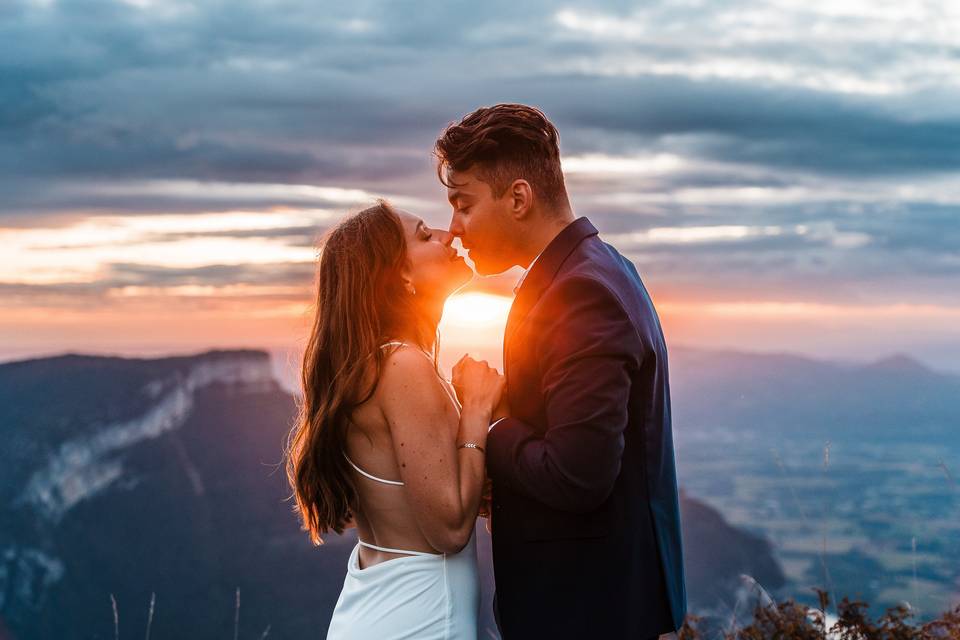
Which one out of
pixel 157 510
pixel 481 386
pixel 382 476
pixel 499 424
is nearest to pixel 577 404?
pixel 499 424

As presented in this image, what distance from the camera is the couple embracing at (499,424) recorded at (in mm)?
2812

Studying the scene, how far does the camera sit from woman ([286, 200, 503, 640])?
9.70ft

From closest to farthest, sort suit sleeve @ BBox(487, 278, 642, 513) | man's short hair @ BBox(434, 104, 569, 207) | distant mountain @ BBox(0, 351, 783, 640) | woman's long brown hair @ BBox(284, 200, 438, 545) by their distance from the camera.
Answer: suit sleeve @ BBox(487, 278, 642, 513)
woman's long brown hair @ BBox(284, 200, 438, 545)
man's short hair @ BBox(434, 104, 569, 207)
distant mountain @ BBox(0, 351, 783, 640)

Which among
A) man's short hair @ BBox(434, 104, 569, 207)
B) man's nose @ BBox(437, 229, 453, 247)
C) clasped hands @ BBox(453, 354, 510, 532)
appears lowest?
clasped hands @ BBox(453, 354, 510, 532)

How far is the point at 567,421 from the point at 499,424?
1.11 ft

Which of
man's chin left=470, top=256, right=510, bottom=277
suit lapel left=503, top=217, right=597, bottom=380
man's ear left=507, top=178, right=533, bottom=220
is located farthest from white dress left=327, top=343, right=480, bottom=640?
man's ear left=507, top=178, right=533, bottom=220

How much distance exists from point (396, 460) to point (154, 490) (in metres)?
30.3

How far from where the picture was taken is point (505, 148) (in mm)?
3248

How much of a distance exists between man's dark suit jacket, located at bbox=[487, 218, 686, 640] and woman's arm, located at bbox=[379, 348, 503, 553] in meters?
0.08

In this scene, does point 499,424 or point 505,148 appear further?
point 505,148

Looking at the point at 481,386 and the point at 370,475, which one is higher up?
the point at 481,386

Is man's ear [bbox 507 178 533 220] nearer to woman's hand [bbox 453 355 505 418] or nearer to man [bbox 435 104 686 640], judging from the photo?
man [bbox 435 104 686 640]

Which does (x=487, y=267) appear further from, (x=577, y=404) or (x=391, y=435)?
(x=577, y=404)

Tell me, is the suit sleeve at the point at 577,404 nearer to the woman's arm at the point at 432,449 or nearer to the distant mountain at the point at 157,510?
the woman's arm at the point at 432,449
